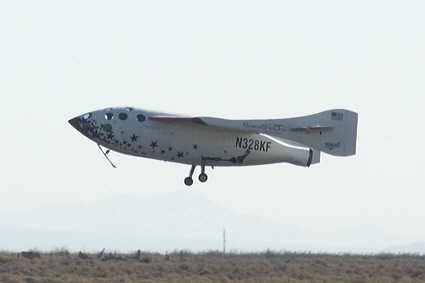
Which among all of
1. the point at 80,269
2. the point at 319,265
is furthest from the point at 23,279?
the point at 319,265

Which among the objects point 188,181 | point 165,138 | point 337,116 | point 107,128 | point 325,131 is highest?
point 337,116

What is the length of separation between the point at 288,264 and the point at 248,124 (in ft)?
50.6

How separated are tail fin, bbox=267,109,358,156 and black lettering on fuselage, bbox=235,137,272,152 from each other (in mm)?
1007

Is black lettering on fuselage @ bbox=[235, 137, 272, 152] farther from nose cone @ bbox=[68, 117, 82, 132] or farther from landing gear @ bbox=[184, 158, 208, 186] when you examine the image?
nose cone @ bbox=[68, 117, 82, 132]

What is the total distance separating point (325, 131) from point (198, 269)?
11.8m

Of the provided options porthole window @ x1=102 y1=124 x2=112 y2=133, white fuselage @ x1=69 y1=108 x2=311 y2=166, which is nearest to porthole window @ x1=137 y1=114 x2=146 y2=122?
white fuselage @ x1=69 y1=108 x2=311 y2=166

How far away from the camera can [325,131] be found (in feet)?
190

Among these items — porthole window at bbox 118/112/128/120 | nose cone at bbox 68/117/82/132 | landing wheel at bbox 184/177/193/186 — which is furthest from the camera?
nose cone at bbox 68/117/82/132

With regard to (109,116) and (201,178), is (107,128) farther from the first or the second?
(201,178)

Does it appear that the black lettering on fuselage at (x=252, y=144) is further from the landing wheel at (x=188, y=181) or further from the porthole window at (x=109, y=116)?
the porthole window at (x=109, y=116)

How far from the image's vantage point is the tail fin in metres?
58.0

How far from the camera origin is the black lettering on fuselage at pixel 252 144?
58.3m

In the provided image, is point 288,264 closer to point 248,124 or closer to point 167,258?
point 167,258

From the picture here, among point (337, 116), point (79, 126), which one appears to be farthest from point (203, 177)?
point (337, 116)
